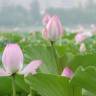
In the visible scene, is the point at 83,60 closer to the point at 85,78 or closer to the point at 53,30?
the point at 53,30

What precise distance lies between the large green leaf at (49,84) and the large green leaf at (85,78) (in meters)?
0.03

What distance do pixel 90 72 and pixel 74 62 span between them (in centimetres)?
36

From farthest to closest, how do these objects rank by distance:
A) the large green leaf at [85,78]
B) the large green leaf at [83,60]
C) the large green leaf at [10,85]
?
the large green leaf at [83,60]
the large green leaf at [10,85]
the large green leaf at [85,78]

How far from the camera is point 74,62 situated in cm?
130

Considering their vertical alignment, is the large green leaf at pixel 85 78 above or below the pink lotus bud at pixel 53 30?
below

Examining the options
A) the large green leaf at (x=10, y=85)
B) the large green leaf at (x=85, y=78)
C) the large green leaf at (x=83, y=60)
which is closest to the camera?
the large green leaf at (x=85, y=78)

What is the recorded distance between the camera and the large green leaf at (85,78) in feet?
3.08

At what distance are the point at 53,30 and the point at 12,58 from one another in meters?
0.39

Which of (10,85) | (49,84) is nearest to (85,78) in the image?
(49,84)

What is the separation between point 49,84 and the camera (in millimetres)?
992

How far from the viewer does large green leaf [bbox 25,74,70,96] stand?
96 cm

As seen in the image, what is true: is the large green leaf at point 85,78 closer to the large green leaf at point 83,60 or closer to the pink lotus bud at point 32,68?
the pink lotus bud at point 32,68

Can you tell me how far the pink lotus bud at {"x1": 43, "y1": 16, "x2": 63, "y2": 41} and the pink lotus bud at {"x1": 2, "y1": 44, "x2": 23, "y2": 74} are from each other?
0.37m

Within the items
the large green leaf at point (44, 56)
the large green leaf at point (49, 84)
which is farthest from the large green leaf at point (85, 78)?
the large green leaf at point (44, 56)
